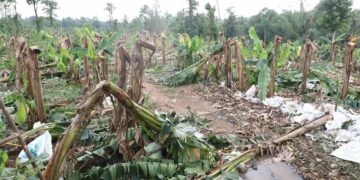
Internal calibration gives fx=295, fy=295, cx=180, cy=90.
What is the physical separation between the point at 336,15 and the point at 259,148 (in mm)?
21617

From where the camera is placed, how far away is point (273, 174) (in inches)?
122

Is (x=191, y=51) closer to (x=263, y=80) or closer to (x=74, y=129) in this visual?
(x=263, y=80)

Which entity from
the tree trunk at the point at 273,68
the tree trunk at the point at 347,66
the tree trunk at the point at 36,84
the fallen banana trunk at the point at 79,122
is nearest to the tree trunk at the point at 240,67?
the tree trunk at the point at 273,68

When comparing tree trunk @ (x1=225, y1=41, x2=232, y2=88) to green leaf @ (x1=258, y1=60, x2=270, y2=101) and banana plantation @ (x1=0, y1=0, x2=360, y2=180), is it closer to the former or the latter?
banana plantation @ (x1=0, y1=0, x2=360, y2=180)

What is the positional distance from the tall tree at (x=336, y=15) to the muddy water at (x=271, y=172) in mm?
21391

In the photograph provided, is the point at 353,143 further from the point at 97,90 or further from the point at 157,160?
the point at 97,90

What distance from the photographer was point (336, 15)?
21.3m

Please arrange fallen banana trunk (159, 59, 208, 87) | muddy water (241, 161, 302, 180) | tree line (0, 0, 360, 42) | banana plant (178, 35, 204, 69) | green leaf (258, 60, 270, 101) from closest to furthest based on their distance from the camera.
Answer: muddy water (241, 161, 302, 180)
green leaf (258, 60, 270, 101)
fallen banana trunk (159, 59, 208, 87)
banana plant (178, 35, 204, 69)
tree line (0, 0, 360, 42)

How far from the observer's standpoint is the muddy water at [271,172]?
9.97 feet

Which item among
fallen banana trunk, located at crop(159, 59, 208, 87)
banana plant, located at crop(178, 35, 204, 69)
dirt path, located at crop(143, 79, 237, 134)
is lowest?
dirt path, located at crop(143, 79, 237, 134)

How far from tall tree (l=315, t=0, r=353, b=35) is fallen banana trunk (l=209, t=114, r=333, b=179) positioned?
20210 millimetres

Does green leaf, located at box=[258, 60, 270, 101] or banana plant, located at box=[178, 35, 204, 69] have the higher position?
banana plant, located at box=[178, 35, 204, 69]

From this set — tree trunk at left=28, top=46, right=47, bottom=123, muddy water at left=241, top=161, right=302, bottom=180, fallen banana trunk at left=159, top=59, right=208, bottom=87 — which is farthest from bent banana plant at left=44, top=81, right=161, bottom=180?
fallen banana trunk at left=159, top=59, right=208, bottom=87

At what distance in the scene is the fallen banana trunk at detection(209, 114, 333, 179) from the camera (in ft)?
9.50
